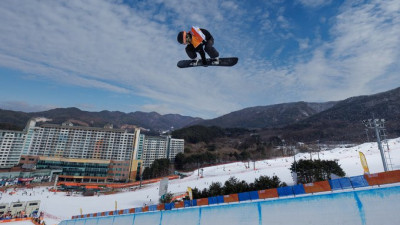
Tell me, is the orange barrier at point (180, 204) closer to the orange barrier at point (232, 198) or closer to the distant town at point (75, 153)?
the orange barrier at point (232, 198)

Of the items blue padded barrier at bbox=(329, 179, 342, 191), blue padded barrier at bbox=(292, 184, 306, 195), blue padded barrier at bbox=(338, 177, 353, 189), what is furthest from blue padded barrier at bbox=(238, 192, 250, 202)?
blue padded barrier at bbox=(338, 177, 353, 189)

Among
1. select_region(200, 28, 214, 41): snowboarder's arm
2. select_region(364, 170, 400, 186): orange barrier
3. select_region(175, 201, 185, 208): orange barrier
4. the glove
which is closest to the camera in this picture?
select_region(200, 28, 214, 41): snowboarder's arm

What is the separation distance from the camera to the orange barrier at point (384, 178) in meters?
10.2

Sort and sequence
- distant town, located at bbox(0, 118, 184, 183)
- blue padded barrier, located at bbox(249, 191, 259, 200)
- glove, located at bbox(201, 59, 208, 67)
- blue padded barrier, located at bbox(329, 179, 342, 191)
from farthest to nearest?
distant town, located at bbox(0, 118, 184, 183)
blue padded barrier, located at bbox(249, 191, 259, 200)
blue padded barrier, located at bbox(329, 179, 342, 191)
glove, located at bbox(201, 59, 208, 67)

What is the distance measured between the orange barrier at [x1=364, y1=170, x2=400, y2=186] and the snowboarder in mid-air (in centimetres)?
1037

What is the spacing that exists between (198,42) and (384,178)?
40.9 ft

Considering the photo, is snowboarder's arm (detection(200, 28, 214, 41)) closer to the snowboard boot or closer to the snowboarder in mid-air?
the snowboarder in mid-air

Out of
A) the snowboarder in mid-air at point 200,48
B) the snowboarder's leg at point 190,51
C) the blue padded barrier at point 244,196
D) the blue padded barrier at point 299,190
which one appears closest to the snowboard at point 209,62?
the snowboarder in mid-air at point 200,48

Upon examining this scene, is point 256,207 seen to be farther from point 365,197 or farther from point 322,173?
point 322,173

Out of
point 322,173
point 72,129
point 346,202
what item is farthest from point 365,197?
point 72,129

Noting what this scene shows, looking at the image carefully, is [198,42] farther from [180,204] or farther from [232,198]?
[180,204]

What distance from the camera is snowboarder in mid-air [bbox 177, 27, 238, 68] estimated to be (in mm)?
7090

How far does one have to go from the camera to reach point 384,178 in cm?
1068

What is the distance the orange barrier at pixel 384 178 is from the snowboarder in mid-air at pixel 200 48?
10367 mm
